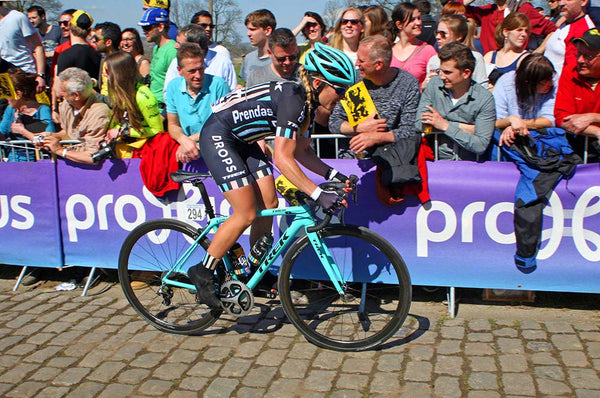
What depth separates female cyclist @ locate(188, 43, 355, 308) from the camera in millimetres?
3969

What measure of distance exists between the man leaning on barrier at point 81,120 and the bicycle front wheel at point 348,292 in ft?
7.50

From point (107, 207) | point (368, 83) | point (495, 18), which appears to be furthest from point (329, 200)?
point (495, 18)

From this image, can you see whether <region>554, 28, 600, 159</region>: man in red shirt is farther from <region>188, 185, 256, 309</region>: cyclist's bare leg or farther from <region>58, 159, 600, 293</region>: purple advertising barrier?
<region>188, 185, 256, 309</region>: cyclist's bare leg

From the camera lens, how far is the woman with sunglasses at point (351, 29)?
646cm

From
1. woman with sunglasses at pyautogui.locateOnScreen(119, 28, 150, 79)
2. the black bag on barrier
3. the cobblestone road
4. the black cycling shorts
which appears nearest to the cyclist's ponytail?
the black cycling shorts

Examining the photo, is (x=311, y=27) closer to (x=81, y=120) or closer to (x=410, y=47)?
(x=410, y=47)

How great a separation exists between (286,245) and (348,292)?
0.77 meters

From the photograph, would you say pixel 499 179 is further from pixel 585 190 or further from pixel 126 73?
pixel 126 73

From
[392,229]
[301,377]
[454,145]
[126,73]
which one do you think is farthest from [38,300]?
[454,145]

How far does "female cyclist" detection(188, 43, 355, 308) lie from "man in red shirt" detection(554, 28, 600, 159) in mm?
1799

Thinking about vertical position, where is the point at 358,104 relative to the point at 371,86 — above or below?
below

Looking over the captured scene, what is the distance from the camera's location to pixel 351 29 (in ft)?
21.2

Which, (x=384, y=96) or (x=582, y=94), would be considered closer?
(x=582, y=94)

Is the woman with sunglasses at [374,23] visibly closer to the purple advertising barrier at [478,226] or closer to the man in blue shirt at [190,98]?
the man in blue shirt at [190,98]
